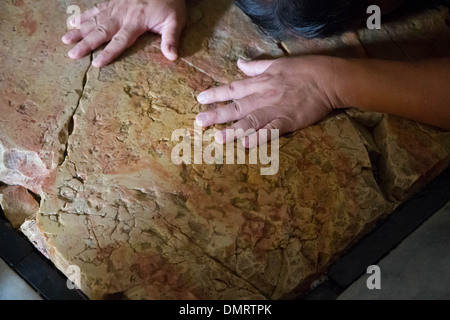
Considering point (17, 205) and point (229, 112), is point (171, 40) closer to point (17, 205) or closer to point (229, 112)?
point (229, 112)

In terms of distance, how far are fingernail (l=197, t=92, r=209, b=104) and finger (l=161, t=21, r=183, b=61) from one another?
0.20 meters

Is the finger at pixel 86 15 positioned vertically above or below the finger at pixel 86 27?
above

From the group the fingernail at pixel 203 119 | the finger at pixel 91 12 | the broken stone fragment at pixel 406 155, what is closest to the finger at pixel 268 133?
the fingernail at pixel 203 119

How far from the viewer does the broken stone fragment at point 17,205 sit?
151 cm

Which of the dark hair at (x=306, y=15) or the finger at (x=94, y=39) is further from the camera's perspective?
the finger at (x=94, y=39)

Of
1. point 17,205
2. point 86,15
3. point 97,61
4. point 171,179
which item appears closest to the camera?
point 171,179

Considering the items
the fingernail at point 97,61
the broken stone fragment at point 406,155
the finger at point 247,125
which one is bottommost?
the broken stone fragment at point 406,155

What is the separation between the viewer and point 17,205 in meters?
1.53

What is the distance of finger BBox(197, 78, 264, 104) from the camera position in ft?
5.10

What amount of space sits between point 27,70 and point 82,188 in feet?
1.71

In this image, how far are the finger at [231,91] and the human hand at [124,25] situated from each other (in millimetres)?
219

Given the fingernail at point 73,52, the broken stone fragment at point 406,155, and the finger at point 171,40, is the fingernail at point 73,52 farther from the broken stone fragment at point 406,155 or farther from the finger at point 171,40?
the broken stone fragment at point 406,155

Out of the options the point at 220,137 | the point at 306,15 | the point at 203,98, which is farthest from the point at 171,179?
the point at 306,15

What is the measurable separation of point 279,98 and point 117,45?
59 centimetres
